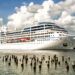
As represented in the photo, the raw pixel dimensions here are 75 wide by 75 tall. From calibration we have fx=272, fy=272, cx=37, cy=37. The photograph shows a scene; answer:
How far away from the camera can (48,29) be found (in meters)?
98.2

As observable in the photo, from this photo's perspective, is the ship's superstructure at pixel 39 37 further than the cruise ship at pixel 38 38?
No

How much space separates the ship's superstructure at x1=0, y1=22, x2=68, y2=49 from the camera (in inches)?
3504

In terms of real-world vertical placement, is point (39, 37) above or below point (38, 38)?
above

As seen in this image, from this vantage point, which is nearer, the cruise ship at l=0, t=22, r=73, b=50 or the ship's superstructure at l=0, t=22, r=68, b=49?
the ship's superstructure at l=0, t=22, r=68, b=49

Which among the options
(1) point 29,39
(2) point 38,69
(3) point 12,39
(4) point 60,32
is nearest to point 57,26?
(4) point 60,32

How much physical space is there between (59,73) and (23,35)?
2898 inches

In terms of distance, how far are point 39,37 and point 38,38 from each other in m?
0.95

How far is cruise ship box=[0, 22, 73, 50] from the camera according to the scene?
3511 inches

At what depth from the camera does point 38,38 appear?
95438 mm

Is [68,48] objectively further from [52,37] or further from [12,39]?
[12,39]

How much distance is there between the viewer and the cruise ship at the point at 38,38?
3511 inches

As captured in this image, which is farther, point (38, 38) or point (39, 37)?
point (39, 37)

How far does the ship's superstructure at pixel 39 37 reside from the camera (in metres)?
89.0

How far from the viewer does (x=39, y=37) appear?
96.2 meters
